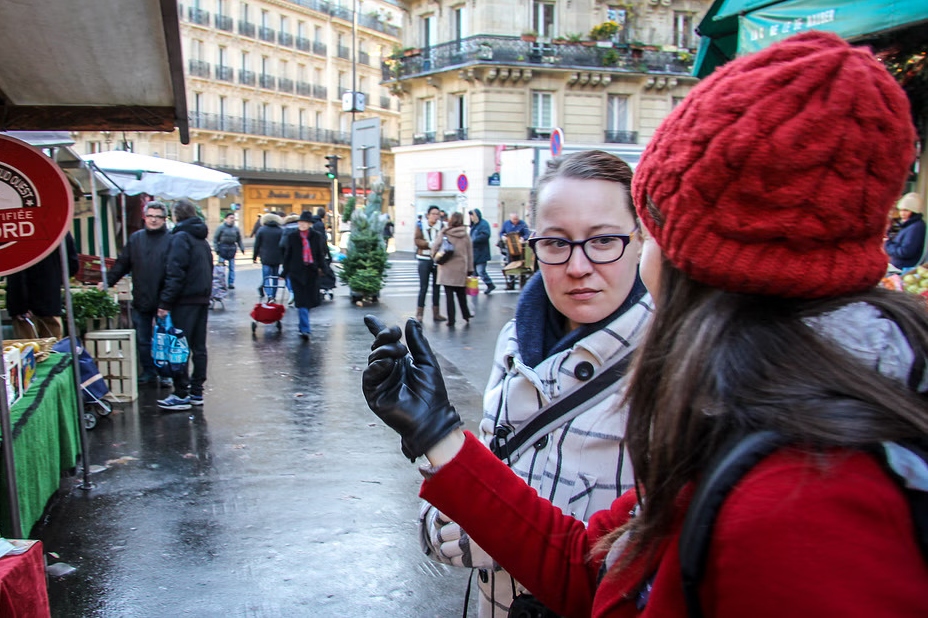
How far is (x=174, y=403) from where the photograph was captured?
7195mm

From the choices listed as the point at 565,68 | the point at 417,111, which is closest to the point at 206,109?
the point at 417,111

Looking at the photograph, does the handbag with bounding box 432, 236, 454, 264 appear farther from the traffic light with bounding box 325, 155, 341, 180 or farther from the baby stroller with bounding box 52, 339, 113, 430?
the traffic light with bounding box 325, 155, 341, 180

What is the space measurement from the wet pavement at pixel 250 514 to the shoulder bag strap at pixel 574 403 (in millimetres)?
2336

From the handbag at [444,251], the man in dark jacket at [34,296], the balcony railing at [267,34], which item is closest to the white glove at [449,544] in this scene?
the man in dark jacket at [34,296]

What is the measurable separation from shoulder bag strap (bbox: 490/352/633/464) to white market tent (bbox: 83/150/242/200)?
11428 millimetres

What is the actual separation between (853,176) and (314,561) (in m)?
3.87

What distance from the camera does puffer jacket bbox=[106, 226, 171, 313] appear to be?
770cm

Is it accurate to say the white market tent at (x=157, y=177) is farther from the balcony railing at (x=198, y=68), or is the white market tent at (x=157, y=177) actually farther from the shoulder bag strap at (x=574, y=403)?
the balcony railing at (x=198, y=68)

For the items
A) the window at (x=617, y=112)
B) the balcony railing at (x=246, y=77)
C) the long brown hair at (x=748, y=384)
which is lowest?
the long brown hair at (x=748, y=384)

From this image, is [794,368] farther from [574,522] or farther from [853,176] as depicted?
[574,522]

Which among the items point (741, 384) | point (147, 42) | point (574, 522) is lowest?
point (574, 522)

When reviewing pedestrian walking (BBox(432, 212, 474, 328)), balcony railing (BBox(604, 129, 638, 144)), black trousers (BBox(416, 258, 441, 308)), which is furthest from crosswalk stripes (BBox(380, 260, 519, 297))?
balcony railing (BBox(604, 129, 638, 144))

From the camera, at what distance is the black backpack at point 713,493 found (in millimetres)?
782

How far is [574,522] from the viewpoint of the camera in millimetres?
1417
